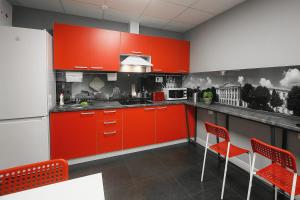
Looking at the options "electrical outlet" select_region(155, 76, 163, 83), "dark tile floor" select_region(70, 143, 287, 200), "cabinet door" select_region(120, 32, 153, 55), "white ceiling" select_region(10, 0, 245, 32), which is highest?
"white ceiling" select_region(10, 0, 245, 32)

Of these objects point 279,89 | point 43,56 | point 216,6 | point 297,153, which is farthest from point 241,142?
point 43,56

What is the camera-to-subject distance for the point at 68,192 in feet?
2.56

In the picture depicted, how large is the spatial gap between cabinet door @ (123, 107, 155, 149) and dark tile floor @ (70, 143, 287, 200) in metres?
0.22

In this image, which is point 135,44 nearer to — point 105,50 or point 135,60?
point 135,60

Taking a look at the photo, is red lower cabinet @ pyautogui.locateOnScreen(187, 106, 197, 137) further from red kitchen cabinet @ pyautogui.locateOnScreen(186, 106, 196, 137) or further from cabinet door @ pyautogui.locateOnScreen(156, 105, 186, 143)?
cabinet door @ pyautogui.locateOnScreen(156, 105, 186, 143)

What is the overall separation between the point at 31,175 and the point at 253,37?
2.84m

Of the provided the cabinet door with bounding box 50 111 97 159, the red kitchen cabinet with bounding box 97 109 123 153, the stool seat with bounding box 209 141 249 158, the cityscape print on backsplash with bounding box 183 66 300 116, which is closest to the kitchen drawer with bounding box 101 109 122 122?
the red kitchen cabinet with bounding box 97 109 123 153

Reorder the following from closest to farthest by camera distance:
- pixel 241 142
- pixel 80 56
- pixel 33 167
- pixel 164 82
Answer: pixel 33 167
pixel 241 142
pixel 80 56
pixel 164 82

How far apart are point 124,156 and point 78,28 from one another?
2.27 m

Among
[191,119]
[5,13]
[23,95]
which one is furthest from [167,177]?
[5,13]

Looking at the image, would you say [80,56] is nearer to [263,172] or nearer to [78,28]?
[78,28]

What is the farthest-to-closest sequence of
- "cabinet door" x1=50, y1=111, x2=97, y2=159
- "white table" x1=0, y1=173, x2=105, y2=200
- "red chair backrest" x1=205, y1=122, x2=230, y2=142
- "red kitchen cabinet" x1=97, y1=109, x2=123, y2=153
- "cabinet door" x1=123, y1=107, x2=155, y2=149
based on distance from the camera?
1. "cabinet door" x1=123, y1=107, x2=155, y2=149
2. "red kitchen cabinet" x1=97, y1=109, x2=123, y2=153
3. "cabinet door" x1=50, y1=111, x2=97, y2=159
4. "red chair backrest" x1=205, y1=122, x2=230, y2=142
5. "white table" x1=0, y1=173, x2=105, y2=200

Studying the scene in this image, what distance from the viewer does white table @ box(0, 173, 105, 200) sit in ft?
2.44

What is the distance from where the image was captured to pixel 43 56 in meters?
2.00
